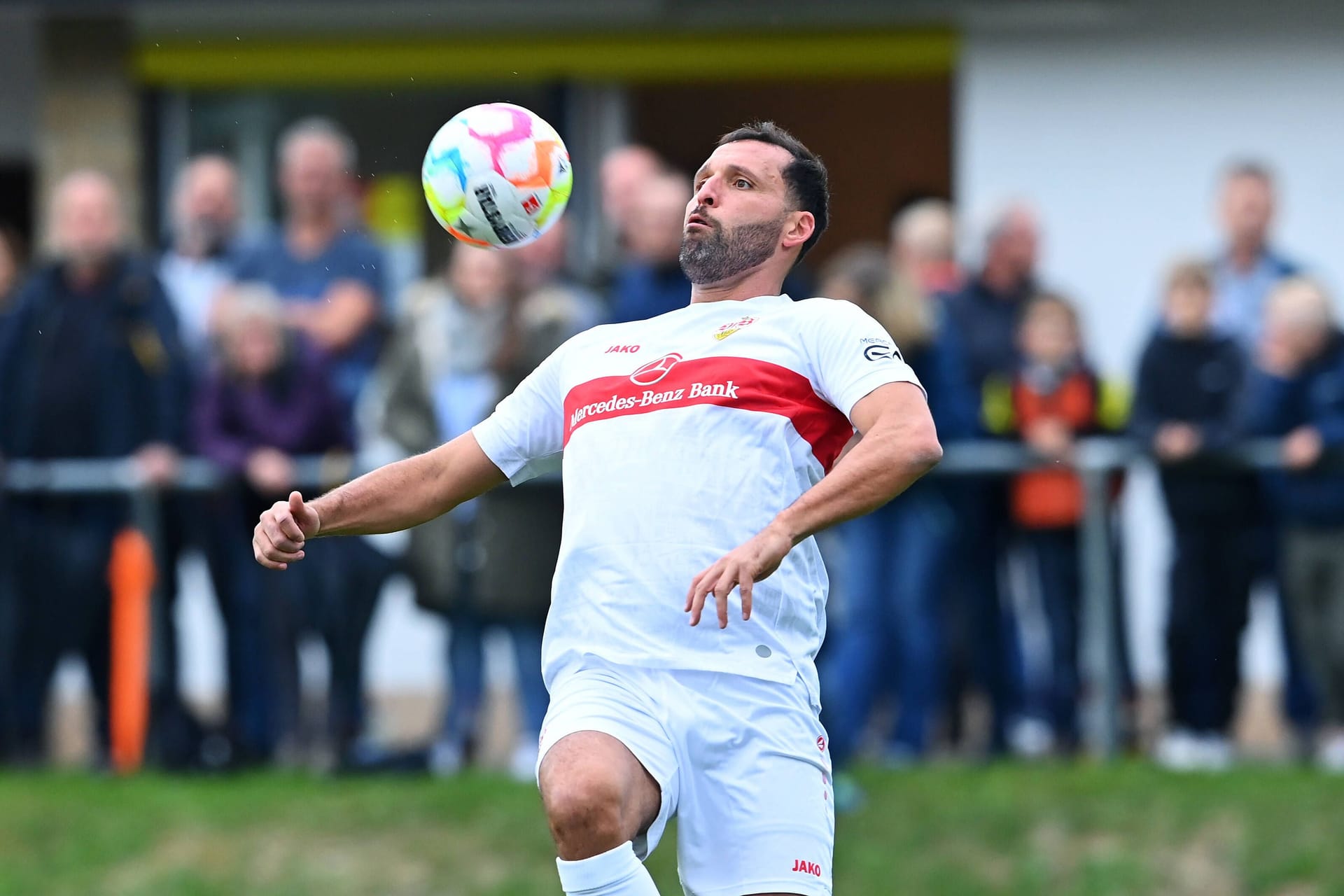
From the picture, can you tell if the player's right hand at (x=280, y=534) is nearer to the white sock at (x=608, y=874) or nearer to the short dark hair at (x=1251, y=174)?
the white sock at (x=608, y=874)

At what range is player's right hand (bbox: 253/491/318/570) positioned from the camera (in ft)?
18.7

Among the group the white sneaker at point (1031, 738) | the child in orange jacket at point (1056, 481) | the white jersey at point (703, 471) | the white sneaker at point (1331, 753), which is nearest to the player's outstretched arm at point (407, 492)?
the white jersey at point (703, 471)

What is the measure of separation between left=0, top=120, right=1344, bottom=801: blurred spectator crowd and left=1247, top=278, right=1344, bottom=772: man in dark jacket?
0.05ft

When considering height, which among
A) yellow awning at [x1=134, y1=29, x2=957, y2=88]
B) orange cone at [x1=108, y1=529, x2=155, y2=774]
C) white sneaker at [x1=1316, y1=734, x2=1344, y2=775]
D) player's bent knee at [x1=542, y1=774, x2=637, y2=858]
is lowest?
white sneaker at [x1=1316, y1=734, x2=1344, y2=775]

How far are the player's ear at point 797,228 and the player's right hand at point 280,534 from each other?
1515 mm

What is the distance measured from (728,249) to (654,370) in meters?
0.40

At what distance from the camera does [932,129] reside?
48.4 feet

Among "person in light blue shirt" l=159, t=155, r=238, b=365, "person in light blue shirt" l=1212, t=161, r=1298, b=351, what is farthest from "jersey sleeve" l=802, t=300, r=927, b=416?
"person in light blue shirt" l=159, t=155, r=238, b=365

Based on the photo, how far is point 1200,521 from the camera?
10.6 meters

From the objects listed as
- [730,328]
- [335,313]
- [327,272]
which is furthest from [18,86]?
[730,328]

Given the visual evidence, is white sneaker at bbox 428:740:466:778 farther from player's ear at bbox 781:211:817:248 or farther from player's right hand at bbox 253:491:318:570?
player's ear at bbox 781:211:817:248

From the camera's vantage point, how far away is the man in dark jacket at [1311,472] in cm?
1041

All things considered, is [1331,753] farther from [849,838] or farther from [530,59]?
[530,59]

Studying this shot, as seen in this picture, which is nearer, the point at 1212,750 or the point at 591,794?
the point at 591,794
